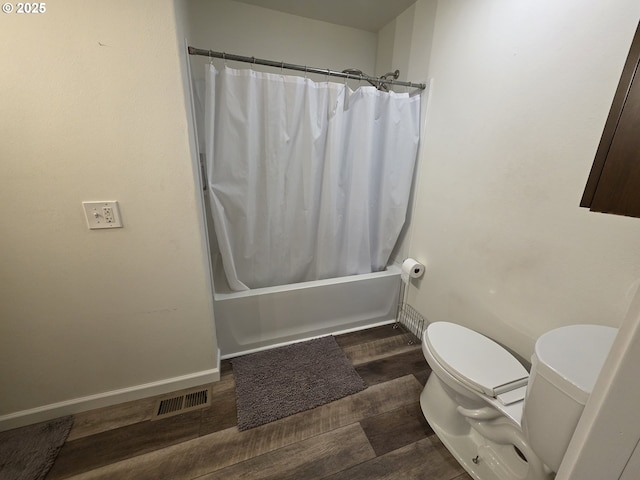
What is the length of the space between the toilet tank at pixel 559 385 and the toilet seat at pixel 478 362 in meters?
0.24

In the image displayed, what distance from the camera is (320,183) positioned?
1.76 m

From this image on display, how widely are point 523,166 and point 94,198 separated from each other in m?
1.89

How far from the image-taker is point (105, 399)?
1364 mm

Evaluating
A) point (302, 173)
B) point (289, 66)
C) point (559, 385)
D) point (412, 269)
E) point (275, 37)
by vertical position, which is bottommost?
point (412, 269)

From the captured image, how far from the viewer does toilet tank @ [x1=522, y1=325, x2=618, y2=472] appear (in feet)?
2.16

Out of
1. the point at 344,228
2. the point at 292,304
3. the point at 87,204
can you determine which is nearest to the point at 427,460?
the point at 292,304

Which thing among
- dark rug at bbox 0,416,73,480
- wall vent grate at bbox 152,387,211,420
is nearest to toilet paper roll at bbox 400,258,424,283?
wall vent grate at bbox 152,387,211,420

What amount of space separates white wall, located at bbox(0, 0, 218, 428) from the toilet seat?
1229 millimetres

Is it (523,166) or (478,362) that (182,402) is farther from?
(523,166)

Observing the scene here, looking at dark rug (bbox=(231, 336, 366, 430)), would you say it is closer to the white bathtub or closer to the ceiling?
the white bathtub

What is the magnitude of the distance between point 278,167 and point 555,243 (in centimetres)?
145

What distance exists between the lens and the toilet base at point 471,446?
3.37 feet

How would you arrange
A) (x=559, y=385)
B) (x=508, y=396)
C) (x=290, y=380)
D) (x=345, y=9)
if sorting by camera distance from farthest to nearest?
(x=345, y=9) → (x=290, y=380) → (x=508, y=396) → (x=559, y=385)

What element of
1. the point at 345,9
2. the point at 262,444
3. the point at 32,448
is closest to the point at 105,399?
the point at 32,448
